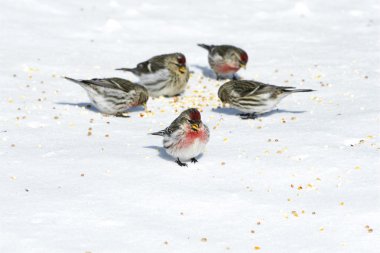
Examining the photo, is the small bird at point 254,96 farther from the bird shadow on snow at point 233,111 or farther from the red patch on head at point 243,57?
the red patch on head at point 243,57

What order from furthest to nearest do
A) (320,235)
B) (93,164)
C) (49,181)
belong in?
(93,164) < (49,181) < (320,235)

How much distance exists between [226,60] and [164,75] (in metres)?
1.43

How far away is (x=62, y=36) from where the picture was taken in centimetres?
1335

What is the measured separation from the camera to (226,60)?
11.8m

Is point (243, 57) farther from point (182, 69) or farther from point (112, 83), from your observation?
point (112, 83)

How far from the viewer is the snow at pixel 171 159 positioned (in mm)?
6082

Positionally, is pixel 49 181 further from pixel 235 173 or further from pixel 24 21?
A: pixel 24 21

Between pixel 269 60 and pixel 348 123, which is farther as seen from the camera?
pixel 269 60

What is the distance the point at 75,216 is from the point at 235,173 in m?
2.02

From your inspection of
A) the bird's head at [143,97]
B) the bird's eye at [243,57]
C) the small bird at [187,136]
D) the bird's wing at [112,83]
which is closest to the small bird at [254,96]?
the bird's head at [143,97]

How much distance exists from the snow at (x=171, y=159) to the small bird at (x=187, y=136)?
0.60 feet

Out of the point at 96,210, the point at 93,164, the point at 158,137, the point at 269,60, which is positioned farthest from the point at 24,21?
the point at 96,210

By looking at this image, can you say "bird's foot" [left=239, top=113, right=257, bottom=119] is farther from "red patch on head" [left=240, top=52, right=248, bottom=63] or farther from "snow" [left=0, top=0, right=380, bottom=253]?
"red patch on head" [left=240, top=52, right=248, bottom=63]

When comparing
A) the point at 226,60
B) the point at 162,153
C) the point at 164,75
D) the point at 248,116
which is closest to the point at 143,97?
the point at 164,75
